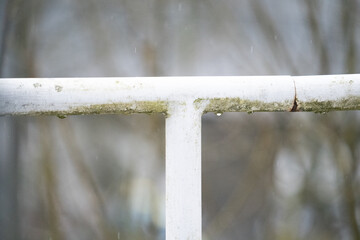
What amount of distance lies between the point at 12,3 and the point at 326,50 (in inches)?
62.6

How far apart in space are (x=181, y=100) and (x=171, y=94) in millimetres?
13

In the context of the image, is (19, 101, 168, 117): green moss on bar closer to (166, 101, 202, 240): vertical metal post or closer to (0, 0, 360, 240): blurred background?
(166, 101, 202, 240): vertical metal post

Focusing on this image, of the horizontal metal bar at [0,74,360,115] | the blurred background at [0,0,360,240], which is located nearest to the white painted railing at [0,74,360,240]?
the horizontal metal bar at [0,74,360,115]

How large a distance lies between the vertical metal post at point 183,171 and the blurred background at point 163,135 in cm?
137

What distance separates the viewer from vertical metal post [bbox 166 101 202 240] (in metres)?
0.39

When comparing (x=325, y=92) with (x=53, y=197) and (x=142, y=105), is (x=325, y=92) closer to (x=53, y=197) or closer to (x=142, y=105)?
(x=142, y=105)

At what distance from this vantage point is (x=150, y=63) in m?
1.76

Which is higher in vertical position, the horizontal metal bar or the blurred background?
the blurred background

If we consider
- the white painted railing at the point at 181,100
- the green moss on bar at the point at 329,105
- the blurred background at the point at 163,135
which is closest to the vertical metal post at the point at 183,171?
the white painted railing at the point at 181,100

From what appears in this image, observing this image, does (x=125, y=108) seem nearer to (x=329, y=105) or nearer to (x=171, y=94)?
(x=171, y=94)

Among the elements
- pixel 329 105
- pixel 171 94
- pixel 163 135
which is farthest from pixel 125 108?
pixel 163 135

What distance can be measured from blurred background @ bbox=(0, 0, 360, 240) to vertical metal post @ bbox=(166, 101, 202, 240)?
1374 mm

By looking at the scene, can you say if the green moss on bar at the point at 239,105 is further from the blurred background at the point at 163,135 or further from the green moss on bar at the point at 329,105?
the blurred background at the point at 163,135

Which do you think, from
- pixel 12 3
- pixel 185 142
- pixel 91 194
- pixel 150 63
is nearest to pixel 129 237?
pixel 91 194
